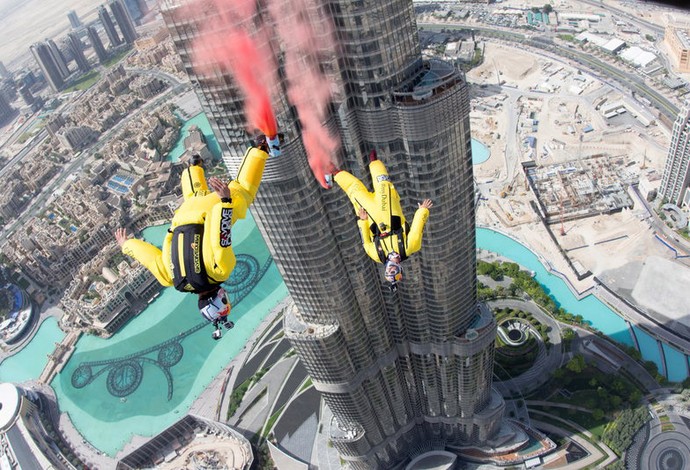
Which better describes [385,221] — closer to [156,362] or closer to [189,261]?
[189,261]

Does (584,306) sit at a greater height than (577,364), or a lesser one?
lesser

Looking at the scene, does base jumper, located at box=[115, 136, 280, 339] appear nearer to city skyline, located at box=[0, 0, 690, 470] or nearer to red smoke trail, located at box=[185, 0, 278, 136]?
red smoke trail, located at box=[185, 0, 278, 136]

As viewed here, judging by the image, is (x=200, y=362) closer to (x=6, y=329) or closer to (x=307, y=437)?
(x=307, y=437)

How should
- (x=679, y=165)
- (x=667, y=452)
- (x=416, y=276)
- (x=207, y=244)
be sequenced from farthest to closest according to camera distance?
(x=679, y=165)
(x=667, y=452)
(x=416, y=276)
(x=207, y=244)

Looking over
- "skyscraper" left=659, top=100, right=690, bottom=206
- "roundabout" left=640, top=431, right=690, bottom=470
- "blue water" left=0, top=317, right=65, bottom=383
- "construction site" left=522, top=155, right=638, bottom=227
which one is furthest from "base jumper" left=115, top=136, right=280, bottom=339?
"blue water" left=0, top=317, right=65, bottom=383


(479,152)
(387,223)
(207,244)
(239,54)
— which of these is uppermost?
(239,54)

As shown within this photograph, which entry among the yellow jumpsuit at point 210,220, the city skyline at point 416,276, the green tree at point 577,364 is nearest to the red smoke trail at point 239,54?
the city skyline at point 416,276

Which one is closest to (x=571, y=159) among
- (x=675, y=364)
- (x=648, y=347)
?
(x=648, y=347)

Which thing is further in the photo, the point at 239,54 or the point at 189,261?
the point at 239,54
